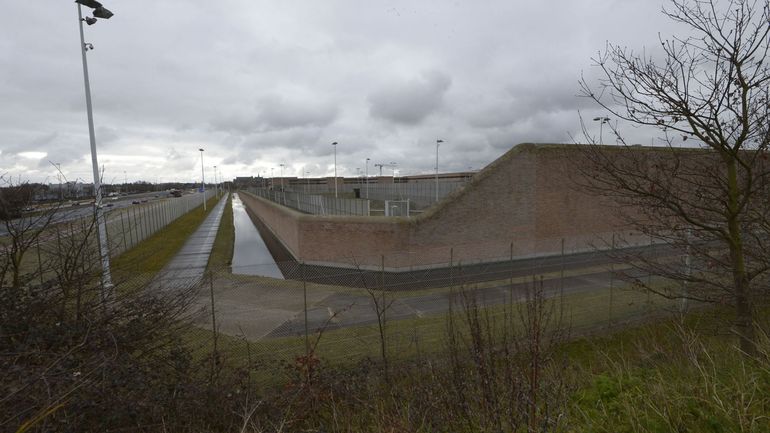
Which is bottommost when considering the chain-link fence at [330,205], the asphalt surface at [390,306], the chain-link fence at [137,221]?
the asphalt surface at [390,306]

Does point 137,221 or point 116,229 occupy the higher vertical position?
point 137,221

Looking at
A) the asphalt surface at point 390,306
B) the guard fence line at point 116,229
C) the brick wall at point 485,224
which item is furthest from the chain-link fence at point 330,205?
the guard fence line at point 116,229

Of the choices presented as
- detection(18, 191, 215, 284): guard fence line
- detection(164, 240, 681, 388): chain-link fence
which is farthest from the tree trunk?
detection(18, 191, 215, 284): guard fence line

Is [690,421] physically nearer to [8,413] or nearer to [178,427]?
Answer: [178,427]

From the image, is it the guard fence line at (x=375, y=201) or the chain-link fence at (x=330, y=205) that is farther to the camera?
the guard fence line at (x=375, y=201)

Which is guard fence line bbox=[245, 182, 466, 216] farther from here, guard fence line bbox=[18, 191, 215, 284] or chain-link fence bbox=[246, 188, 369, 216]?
guard fence line bbox=[18, 191, 215, 284]

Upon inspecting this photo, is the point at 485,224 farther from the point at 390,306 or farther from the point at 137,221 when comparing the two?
the point at 137,221

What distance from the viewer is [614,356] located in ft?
23.1

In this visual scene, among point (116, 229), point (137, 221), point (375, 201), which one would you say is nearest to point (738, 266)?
point (116, 229)

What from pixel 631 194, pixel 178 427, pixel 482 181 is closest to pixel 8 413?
pixel 178 427

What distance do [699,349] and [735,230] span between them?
1.85 m

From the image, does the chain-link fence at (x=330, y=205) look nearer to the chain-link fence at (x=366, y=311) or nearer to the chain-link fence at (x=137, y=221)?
the chain-link fence at (x=366, y=311)

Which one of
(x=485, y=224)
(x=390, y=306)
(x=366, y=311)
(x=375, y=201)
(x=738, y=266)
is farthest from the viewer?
(x=375, y=201)

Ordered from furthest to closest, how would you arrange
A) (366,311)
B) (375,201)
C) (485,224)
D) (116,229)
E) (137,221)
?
(375,201), (137,221), (116,229), (485,224), (366,311)
